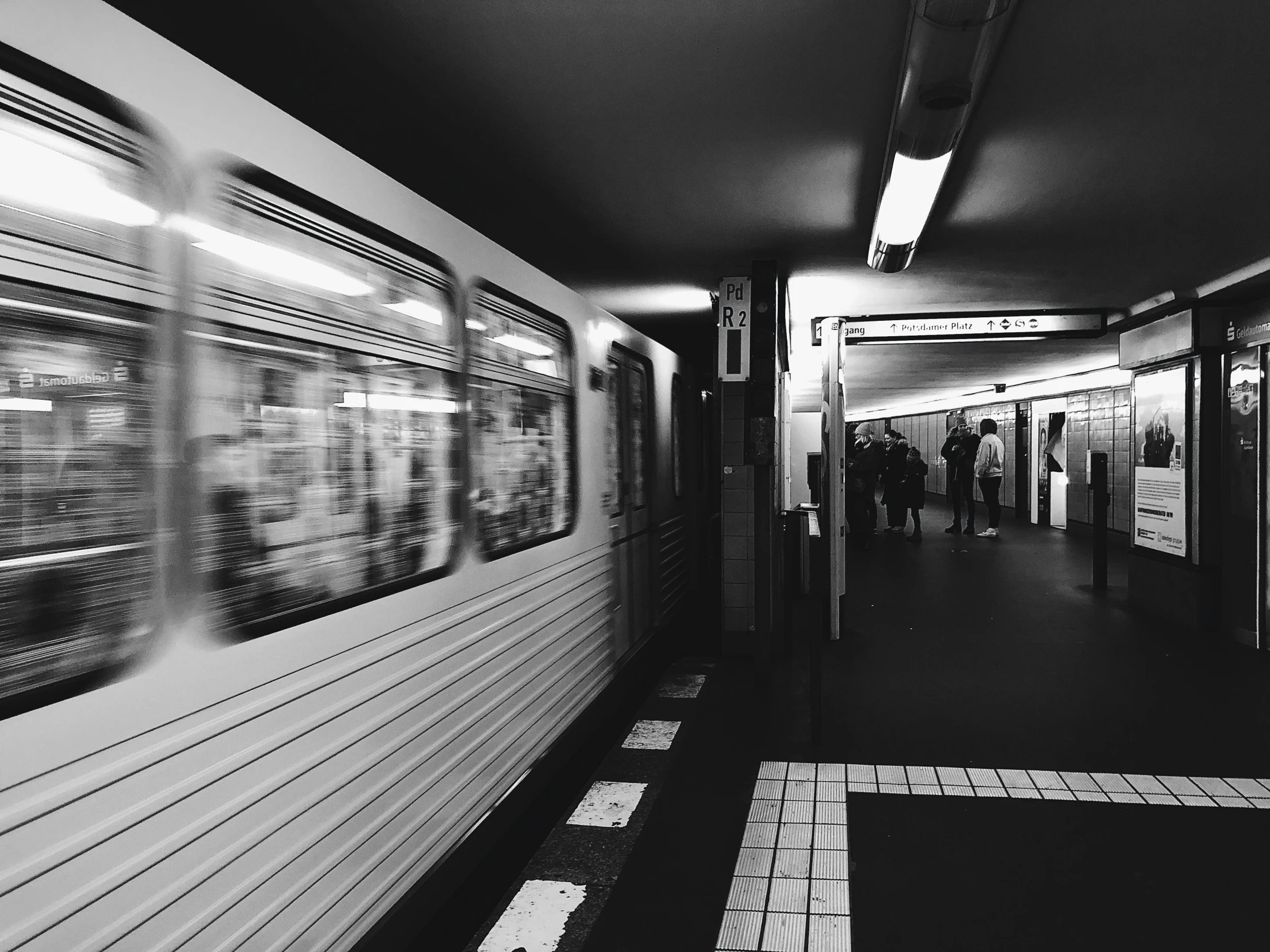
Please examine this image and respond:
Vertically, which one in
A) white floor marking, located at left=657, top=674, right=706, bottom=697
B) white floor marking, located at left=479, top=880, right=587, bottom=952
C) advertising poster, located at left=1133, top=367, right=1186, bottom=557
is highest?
advertising poster, located at left=1133, top=367, right=1186, bottom=557

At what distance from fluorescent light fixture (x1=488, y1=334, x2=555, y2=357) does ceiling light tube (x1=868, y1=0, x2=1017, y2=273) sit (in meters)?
1.61

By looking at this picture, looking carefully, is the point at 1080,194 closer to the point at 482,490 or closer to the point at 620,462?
the point at 620,462

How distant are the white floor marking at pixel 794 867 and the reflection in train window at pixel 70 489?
1954 millimetres

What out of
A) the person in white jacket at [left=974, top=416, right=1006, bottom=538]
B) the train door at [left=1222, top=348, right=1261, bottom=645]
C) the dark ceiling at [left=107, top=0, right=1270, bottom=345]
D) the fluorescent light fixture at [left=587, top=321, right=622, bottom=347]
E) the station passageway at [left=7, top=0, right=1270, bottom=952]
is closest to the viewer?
the station passageway at [left=7, top=0, right=1270, bottom=952]

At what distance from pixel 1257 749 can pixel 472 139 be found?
15.4 feet

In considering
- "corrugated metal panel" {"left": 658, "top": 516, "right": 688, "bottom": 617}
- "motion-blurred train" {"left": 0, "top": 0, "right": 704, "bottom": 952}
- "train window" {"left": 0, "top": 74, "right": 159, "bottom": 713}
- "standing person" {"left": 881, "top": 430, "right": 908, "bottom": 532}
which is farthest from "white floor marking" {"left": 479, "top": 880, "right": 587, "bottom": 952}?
"standing person" {"left": 881, "top": 430, "right": 908, "bottom": 532}

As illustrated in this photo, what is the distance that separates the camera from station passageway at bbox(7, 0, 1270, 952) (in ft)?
4.76

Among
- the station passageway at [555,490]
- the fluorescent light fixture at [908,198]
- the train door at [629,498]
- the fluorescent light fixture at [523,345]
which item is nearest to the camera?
the station passageway at [555,490]

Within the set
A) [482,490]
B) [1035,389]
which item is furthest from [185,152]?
[1035,389]

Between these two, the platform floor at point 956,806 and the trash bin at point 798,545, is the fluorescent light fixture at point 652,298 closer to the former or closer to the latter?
the trash bin at point 798,545

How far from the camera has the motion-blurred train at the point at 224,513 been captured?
133cm

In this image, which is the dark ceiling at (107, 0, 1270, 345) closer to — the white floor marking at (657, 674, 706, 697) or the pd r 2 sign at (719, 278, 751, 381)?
the pd r 2 sign at (719, 278, 751, 381)

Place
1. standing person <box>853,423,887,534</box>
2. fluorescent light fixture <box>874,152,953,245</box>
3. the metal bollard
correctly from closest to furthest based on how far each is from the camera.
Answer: fluorescent light fixture <box>874,152,953,245</box> < the metal bollard < standing person <box>853,423,887,534</box>

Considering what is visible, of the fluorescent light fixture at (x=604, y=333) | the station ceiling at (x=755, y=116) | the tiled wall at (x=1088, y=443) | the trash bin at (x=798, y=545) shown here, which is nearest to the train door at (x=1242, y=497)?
the station ceiling at (x=755, y=116)
